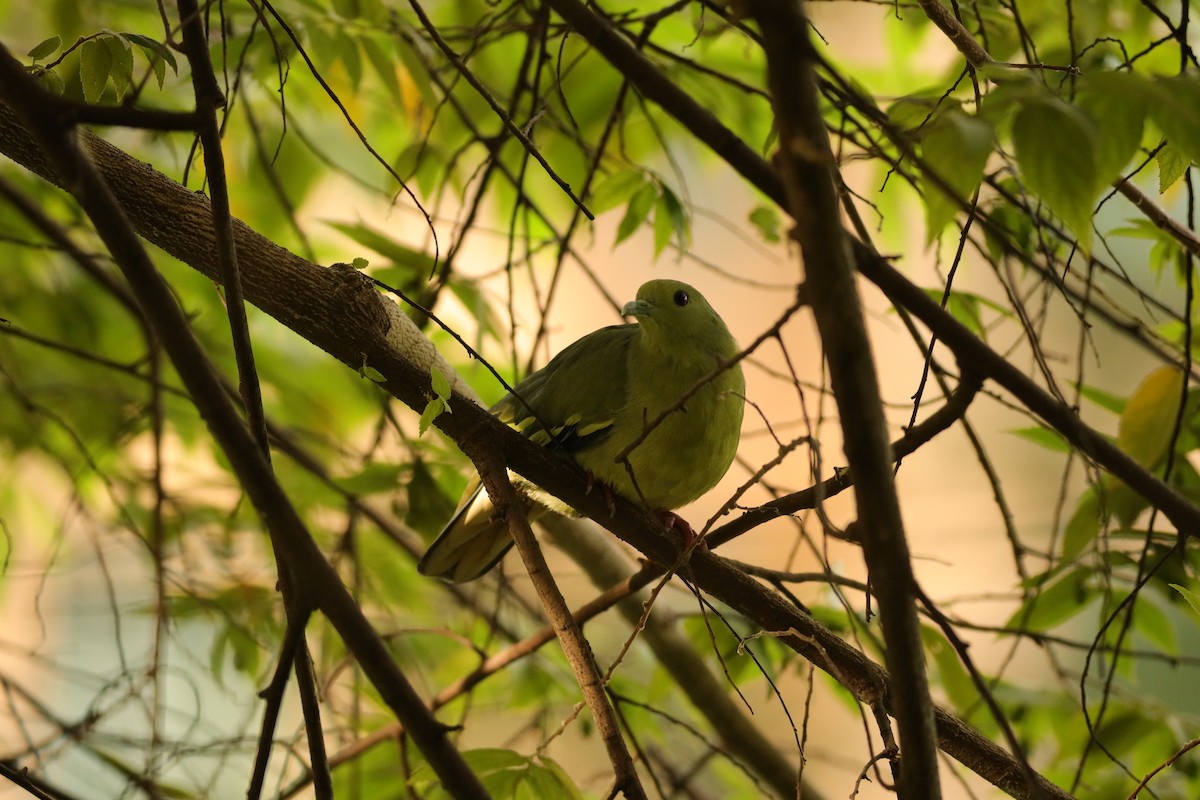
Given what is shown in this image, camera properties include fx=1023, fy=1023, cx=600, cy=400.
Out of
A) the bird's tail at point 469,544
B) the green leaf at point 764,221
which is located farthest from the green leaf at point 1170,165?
the bird's tail at point 469,544

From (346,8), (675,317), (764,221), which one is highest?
(346,8)

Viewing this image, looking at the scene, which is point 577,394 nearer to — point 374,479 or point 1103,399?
point 374,479

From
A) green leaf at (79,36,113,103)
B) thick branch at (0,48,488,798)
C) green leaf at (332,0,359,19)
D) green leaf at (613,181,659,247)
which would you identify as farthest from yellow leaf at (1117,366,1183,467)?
green leaf at (79,36,113,103)

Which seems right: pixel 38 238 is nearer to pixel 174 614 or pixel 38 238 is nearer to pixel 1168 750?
pixel 174 614

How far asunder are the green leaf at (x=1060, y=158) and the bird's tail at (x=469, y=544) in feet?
5.23

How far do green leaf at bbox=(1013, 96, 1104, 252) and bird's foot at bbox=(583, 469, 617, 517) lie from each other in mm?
1079

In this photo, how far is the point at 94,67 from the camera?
157 centimetres

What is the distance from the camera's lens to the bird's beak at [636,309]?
2.42m

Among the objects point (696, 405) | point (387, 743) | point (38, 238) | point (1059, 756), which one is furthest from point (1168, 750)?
point (38, 238)

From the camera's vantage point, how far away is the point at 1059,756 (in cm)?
239

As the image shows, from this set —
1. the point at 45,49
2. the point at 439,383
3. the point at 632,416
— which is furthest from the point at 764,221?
the point at 45,49

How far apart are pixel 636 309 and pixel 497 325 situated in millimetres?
715

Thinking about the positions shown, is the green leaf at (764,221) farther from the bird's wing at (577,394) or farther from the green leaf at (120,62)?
the green leaf at (120,62)

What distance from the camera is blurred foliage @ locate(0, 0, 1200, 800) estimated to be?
5.32ft
